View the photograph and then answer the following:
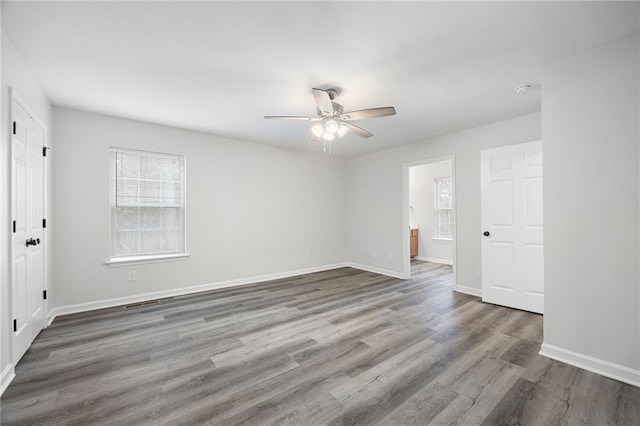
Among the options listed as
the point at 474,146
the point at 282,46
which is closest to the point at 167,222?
the point at 282,46

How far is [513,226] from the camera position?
356cm

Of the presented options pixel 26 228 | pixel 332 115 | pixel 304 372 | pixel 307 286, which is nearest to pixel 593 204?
pixel 332 115

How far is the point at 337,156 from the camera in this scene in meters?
6.11

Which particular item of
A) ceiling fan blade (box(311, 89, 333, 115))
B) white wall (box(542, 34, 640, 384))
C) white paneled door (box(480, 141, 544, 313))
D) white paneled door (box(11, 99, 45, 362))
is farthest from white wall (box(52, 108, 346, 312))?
white wall (box(542, 34, 640, 384))

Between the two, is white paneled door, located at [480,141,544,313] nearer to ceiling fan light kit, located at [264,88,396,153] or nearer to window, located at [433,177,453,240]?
ceiling fan light kit, located at [264,88,396,153]

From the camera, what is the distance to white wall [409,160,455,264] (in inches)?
267

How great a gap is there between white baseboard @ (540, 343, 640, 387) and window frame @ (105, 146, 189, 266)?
14.8 ft

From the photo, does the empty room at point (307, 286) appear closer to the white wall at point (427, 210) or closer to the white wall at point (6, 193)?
the white wall at point (6, 193)

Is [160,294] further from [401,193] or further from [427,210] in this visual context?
[427,210]

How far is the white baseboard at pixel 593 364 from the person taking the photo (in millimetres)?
1983

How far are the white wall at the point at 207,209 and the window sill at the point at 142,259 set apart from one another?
0.07m

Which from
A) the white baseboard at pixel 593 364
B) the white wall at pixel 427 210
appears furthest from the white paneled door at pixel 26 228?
the white wall at pixel 427 210

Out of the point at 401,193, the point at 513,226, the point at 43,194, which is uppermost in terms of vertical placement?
the point at 401,193

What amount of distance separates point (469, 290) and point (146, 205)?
5061mm
